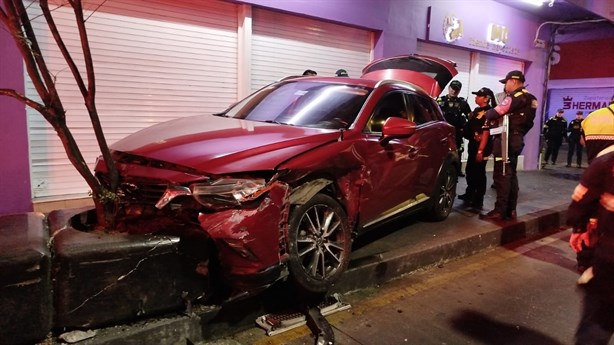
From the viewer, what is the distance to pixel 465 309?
4004 millimetres

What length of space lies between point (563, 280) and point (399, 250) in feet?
6.00

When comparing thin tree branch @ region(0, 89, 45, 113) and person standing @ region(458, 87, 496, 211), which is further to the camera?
person standing @ region(458, 87, 496, 211)

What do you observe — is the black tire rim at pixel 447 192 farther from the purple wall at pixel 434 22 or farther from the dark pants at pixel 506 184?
the purple wall at pixel 434 22

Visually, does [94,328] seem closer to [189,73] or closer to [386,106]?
[386,106]

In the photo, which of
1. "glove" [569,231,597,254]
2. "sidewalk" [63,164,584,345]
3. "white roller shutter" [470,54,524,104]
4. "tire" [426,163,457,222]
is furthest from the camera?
"white roller shutter" [470,54,524,104]

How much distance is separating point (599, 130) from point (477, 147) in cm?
398

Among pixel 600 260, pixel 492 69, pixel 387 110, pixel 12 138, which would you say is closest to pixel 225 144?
pixel 387 110

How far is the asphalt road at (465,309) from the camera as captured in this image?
3.45 m

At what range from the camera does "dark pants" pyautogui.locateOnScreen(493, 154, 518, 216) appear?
6344 millimetres

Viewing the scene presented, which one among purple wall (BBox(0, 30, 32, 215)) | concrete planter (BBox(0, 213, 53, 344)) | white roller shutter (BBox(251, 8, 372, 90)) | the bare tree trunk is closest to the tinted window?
the bare tree trunk

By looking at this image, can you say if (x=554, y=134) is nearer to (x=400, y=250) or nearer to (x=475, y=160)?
(x=475, y=160)

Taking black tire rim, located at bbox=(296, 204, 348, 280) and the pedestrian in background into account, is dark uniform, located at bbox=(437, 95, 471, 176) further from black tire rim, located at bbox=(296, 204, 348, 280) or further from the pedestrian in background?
black tire rim, located at bbox=(296, 204, 348, 280)

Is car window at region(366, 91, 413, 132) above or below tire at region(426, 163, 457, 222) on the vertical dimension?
above

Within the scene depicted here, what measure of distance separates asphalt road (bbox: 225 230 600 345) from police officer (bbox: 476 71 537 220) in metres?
1.27
